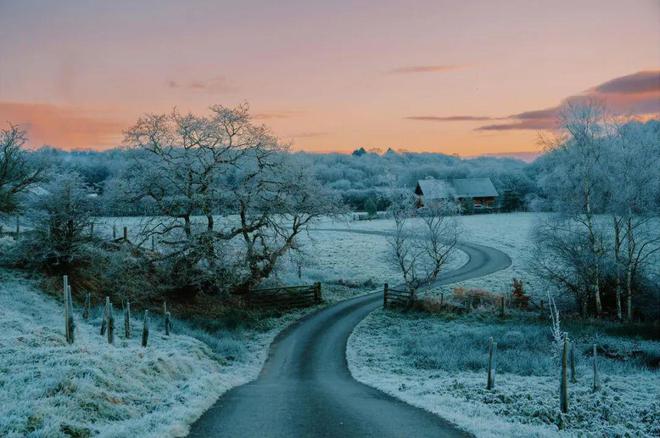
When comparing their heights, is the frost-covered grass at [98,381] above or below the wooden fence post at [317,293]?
above

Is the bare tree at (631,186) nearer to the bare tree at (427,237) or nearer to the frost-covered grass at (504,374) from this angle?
the frost-covered grass at (504,374)

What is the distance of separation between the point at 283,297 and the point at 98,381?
78.3 ft

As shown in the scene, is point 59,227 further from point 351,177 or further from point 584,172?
point 351,177

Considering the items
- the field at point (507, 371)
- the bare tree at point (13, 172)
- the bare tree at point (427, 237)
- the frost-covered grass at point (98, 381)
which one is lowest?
the field at point (507, 371)

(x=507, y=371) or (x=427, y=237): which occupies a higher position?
(x=427, y=237)

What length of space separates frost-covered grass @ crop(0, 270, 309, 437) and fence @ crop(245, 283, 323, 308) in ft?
41.4

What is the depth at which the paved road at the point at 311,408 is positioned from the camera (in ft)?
35.4

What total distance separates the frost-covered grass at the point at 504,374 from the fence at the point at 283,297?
5833 millimetres

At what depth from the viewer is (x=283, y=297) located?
117 ft

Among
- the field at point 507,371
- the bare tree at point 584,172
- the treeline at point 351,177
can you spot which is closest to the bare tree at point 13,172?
the treeline at point 351,177

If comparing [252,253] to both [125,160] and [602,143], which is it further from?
[602,143]

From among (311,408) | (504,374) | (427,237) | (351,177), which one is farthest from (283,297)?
(351,177)

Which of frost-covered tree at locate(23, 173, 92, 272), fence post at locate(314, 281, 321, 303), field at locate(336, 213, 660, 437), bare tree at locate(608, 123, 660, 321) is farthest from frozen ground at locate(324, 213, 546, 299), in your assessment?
frost-covered tree at locate(23, 173, 92, 272)

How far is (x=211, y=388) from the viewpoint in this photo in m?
14.8
